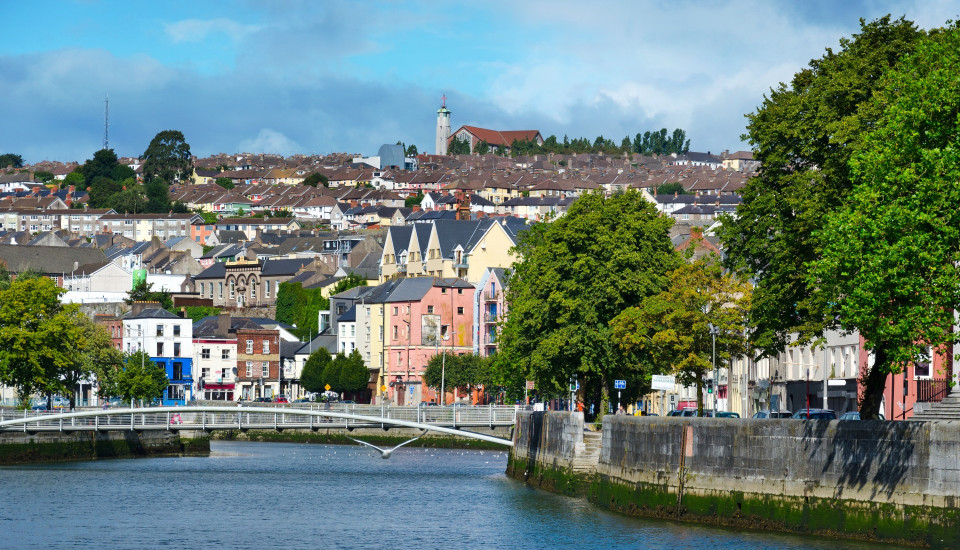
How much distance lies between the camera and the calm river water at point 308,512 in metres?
51.6

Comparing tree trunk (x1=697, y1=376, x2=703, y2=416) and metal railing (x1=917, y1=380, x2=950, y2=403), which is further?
tree trunk (x1=697, y1=376, x2=703, y2=416)

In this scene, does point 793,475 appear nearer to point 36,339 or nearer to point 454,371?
point 36,339

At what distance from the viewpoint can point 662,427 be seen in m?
51.4

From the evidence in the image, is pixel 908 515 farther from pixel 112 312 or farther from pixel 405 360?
pixel 112 312

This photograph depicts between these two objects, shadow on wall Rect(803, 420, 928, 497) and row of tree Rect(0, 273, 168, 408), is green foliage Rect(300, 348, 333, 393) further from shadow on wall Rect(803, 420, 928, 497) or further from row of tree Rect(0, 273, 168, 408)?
shadow on wall Rect(803, 420, 928, 497)

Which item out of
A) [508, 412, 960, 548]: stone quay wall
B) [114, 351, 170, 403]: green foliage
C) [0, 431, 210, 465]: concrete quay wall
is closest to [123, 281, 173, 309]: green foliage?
[114, 351, 170, 403]: green foliage

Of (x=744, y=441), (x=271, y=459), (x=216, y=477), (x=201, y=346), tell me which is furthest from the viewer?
(x=201, y=346)

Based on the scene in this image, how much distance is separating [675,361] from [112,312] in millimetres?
114289

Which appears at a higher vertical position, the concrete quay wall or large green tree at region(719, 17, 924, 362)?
large green tree at region(719, 17, 924, 362)

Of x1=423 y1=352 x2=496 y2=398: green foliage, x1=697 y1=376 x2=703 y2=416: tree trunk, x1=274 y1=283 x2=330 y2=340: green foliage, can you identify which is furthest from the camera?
x1=274 y1=283 x2=330 y2=340: green foliage

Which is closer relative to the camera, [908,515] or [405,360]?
[908,515]

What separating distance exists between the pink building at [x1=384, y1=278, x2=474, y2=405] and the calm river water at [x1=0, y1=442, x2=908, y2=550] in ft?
159

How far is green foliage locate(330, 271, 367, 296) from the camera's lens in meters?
176

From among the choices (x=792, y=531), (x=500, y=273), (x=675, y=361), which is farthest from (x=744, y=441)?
(x=500, y=273)
